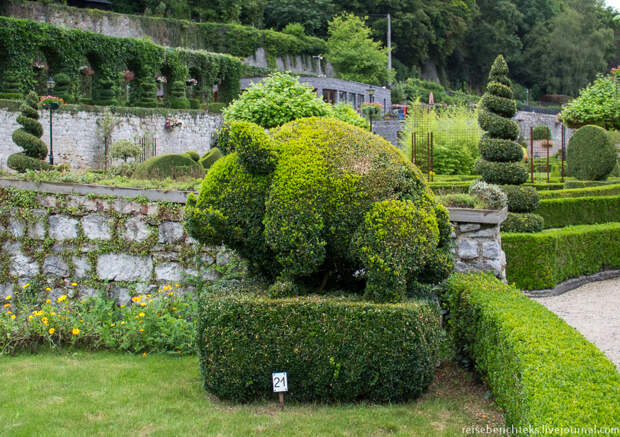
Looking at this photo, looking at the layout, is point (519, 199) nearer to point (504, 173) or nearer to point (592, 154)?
point (504, 173)

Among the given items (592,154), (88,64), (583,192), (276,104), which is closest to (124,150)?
(276,104)

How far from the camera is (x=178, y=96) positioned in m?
31.5

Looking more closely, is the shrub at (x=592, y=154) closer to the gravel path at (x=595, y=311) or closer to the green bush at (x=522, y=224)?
the gravel path at (x=595, y=311)

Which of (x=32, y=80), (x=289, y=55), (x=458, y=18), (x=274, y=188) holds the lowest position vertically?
(x=274, y=188)

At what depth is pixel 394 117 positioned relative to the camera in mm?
42719

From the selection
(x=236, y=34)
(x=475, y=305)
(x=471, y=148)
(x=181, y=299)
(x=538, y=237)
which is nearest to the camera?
(x=475, y=305)

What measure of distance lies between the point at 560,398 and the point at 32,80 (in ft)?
84.8

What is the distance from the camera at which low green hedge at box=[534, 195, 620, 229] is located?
1364 centimetres

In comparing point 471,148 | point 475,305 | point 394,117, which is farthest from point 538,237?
point 394,117

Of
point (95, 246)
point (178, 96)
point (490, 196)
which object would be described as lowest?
point (95, 246)

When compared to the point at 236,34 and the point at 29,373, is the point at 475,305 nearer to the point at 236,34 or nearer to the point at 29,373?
the point at 29,373

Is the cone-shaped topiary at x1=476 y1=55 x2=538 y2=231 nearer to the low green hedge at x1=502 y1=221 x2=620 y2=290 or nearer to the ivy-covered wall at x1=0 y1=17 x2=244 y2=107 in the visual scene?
the low green hedge at x1=502 y1=221 x2=620 y2=290

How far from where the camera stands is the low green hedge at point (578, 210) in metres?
13.6

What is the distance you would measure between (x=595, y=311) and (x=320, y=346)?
6.77m
